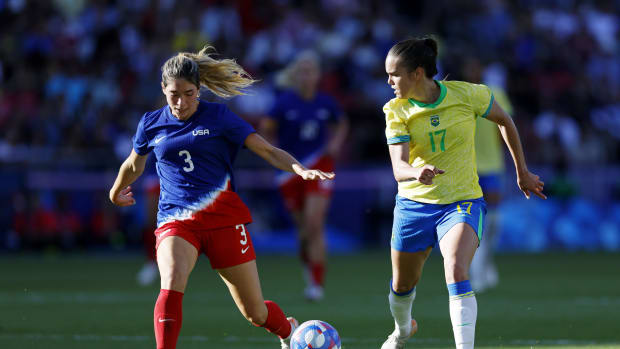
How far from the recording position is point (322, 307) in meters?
10.1

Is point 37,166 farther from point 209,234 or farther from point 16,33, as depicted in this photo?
point 209,234

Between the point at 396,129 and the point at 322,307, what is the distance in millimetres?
3915

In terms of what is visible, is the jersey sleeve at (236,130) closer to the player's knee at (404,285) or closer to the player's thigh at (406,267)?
the player's thigh at (406,267)

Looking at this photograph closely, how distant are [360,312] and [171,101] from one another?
394 centimetres

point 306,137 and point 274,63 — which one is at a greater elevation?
point 306,137

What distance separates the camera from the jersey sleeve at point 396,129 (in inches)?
259

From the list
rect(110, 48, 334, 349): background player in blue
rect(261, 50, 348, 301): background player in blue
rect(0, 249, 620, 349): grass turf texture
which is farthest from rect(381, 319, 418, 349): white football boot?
rect(261, 50, 348, 301): background player in blue

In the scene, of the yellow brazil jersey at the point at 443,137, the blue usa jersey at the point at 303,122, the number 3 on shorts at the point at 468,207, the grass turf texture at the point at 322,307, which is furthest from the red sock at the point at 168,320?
the blue usa jersey at the point at 303,122

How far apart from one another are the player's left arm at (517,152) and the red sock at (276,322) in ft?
6.00

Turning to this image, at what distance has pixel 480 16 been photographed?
78.9 ft

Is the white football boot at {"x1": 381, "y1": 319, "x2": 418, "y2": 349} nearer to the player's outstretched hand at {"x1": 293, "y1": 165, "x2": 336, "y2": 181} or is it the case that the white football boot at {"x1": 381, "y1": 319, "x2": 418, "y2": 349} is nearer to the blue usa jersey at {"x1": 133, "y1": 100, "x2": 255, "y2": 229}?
the blue usa jersey at {"x1": 133, "y1": 100, "x2": 255, "y2": 229}

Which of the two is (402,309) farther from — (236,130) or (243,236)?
(236,130)

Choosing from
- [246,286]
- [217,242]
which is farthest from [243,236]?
[246,286]

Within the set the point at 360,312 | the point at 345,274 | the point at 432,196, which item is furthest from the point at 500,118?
the point at 345,274
